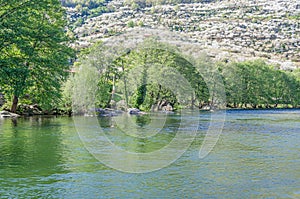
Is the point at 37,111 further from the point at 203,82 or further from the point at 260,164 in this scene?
the point at 203,82

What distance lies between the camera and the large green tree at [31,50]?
40.1m

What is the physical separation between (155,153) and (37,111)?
37.3m

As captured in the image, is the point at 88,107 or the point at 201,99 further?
the point at 201,99

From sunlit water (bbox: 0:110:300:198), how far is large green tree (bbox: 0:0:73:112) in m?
9.40

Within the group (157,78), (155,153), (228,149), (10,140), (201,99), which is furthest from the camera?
(201,99)

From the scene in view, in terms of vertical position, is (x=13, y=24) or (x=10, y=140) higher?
(x=13, y=24)

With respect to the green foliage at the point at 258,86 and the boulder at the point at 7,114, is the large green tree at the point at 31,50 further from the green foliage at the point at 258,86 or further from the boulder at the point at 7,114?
the green foliage at the point at 258,86

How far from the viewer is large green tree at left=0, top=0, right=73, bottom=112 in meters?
40.1

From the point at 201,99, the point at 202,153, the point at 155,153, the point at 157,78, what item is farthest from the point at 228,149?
the point at 201,99

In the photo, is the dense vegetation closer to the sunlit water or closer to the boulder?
the boulder

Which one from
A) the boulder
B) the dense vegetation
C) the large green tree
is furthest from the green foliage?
the boulder

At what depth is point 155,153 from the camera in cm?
2814

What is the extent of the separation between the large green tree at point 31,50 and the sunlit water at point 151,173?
940cm

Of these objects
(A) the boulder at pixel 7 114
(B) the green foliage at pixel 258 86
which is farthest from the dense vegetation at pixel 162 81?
(A) the boulder at pixel 7 114
